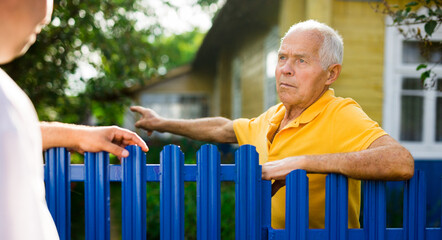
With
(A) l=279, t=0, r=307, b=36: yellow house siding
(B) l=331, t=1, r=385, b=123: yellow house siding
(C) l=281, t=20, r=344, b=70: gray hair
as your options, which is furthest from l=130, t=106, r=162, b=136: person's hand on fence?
(B) l=331, t=1, r=385, b=123: yellow house siding

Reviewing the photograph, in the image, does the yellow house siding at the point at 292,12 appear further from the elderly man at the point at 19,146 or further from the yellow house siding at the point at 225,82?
the yellow house siding at the point at 225,82

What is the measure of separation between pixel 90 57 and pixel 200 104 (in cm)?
1145

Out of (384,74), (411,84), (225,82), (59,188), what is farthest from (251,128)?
(225,82)

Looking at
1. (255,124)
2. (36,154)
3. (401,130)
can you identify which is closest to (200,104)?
(401,130)

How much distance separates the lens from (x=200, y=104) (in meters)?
18.8

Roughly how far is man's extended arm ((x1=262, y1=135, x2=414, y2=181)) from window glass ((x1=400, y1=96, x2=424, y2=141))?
507cm

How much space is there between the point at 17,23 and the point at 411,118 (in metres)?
6.36

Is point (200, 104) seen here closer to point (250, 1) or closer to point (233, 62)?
point (233, 62)

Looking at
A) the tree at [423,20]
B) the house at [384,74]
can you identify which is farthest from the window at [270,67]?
the tree at [423,20]

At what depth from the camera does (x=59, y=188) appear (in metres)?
1.93

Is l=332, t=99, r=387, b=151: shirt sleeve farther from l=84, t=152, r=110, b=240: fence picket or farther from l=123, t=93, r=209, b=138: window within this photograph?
l=123, t=93, r=209, b=138: window

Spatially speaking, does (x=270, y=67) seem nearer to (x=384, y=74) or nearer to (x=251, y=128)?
(x=384, y=74)

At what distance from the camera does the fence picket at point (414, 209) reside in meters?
1.98

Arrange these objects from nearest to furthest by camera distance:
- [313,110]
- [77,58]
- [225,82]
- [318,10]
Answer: [313,110] → [318,10] → [77,58] → [225,82]
